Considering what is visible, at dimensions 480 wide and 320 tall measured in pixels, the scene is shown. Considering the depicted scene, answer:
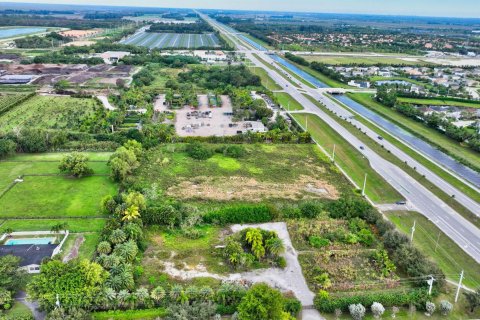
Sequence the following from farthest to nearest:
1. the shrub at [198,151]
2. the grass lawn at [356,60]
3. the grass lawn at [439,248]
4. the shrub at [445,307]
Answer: the grass lawn at [356,60] → the shrub at [198,151] → the grass lawn at [439,248] → the shrub at [445,307]

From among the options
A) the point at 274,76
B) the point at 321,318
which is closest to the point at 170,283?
the point at 321,318

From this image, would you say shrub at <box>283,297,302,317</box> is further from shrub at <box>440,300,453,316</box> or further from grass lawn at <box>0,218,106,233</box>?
grass lawn at <box>0,218,106,233</box>

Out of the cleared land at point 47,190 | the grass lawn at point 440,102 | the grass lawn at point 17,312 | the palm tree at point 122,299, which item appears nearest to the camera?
the grass lawn at point 17,312

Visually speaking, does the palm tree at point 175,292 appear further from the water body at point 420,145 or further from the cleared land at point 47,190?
the water body at point 420,145

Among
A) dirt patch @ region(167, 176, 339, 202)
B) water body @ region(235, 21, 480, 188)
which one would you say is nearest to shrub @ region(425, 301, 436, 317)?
dirt patch @ region(167, 176, 339, 202)

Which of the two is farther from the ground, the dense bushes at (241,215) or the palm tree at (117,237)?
the palm tree at (117,237)

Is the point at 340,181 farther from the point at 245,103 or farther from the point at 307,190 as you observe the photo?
the point at 245,103

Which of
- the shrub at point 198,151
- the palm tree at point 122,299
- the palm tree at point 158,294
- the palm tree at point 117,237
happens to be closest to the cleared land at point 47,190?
the palm tree at point 117,237
